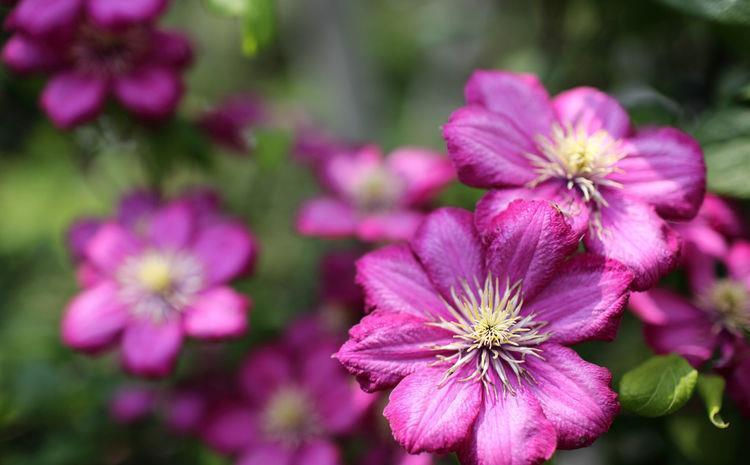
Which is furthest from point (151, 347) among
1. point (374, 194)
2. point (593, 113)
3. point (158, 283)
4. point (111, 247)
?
point (593, 113)

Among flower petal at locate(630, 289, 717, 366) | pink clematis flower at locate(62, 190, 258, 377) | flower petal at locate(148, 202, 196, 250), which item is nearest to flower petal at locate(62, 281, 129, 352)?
pink clematis flower at locate(62, 190, 258, 377)

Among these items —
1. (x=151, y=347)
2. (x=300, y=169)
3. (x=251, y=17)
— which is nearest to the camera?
(x=251, y=17)

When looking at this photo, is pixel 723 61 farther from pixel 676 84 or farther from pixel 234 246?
pixel 234 246

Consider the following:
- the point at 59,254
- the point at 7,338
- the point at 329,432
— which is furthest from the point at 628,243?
the point at 59,254

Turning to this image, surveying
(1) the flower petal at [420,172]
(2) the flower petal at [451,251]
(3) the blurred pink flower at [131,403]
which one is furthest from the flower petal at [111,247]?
(2) the flower petal at [451,251]

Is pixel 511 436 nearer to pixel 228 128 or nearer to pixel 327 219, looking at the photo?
pixel 327 219

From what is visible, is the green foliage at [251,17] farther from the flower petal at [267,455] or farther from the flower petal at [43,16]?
the flower petal at [267,455]

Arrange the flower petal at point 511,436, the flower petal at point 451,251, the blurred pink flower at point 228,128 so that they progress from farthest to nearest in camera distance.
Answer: the blurred pink flower at point 228,128
the flower petal at point 451,251
the flower petal at point 511,436
